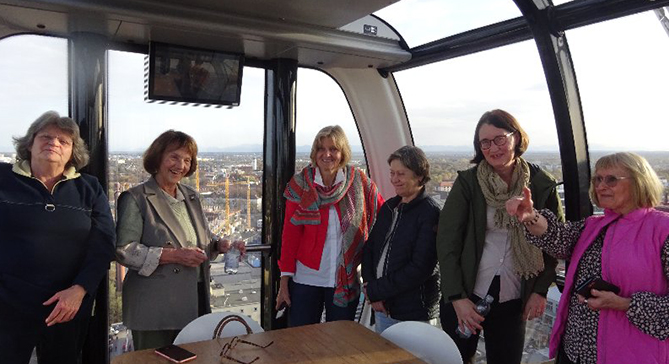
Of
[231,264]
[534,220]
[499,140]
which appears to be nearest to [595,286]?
[534,220]

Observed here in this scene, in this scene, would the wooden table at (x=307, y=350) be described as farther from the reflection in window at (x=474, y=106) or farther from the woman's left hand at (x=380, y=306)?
the reflection in window at (x=474, y=106)

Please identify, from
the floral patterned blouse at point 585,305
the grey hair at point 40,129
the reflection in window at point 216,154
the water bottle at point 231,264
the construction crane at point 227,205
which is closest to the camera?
the floral patterned blouse at point 585,305

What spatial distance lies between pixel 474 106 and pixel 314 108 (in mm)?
1379

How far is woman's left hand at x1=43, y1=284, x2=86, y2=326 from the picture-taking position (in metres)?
2.51

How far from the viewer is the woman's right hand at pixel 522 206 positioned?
7.57ft

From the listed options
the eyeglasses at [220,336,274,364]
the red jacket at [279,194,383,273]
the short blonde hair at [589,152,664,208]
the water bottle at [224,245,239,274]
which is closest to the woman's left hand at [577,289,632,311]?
the short blonde hair at [589,152,664,208]

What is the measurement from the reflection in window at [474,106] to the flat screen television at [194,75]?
61.7 inches

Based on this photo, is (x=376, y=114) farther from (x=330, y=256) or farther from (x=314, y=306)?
(x=314, y=306)

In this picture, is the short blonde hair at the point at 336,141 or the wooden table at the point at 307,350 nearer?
the wooden table at the point at 307,350

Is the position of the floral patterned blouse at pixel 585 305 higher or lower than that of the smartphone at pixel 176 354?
higher

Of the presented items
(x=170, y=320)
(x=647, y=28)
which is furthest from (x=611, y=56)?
(x=170, y=320)

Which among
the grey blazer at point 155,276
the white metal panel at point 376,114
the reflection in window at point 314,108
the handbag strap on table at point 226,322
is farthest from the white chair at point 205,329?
the white metal panel at point 376,114

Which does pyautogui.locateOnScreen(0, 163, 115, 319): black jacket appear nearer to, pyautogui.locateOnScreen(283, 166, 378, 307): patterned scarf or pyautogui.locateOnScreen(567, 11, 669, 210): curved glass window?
pyautogui.locateOnScreen(283, 166, 378, 307): patterned scarf

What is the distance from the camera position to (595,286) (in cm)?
207
